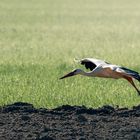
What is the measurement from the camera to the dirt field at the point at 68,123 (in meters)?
9.13

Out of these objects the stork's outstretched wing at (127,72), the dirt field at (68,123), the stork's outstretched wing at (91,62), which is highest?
the stork's outstretched wing at (91,62)

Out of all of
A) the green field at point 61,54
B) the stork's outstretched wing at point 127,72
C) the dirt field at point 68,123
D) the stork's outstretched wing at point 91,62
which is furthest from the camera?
the green field at point 61,54

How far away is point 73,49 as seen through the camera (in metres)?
24.0

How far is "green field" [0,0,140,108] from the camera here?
1270 centimetres

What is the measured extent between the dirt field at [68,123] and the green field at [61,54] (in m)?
0.98

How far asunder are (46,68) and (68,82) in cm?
270

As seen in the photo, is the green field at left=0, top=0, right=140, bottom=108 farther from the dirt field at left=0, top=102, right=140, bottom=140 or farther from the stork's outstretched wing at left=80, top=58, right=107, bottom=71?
the dirt field at left=0, top=102, right=140, bottom=140

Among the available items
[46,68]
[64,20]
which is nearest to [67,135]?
[46,68]

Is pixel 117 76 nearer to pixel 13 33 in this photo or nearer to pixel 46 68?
pixel 46 68

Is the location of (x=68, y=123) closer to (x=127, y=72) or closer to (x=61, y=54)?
(x=127, y=72)

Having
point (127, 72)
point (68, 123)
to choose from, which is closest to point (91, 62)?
point (127, 72)

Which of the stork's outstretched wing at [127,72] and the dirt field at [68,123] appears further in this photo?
the stork's outstretched wing at [127,72]

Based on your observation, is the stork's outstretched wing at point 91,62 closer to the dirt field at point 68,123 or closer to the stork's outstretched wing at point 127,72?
the stork's outstretched wing at point 127,72

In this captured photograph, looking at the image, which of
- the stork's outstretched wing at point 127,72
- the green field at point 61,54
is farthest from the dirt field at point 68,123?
the green field at point 61,54
